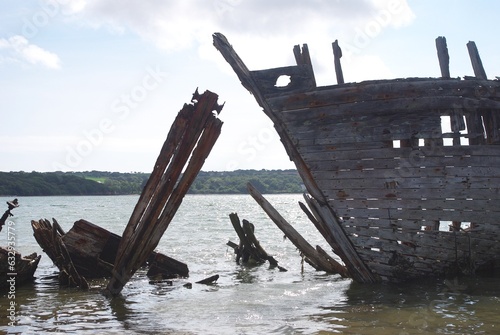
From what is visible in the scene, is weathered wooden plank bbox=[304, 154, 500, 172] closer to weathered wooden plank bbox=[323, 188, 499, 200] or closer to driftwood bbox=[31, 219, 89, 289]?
weathered wooden plank bbox=[323, 188, 499, 200]

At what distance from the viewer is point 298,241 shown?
11.2 metres

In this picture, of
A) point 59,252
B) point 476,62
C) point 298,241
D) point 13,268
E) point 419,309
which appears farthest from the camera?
point 298,241

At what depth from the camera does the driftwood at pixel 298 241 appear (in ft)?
35.4

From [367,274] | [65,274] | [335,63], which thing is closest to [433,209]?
[367,274]

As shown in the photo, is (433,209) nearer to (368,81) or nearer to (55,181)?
(368,81)

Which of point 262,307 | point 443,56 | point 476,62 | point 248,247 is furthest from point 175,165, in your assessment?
point 248,247

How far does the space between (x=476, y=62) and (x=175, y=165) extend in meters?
5.66

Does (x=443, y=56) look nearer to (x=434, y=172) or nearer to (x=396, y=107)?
(x=396, y=107)

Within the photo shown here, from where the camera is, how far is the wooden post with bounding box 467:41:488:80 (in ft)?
31.7

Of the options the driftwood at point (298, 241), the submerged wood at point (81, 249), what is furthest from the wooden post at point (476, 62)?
the submerged wood at point (81, 249)

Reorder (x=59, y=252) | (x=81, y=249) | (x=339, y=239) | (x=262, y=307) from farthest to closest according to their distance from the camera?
(x=81, y=249), (x=59, y=252), (x=339, y=239), (x=262, y=307)

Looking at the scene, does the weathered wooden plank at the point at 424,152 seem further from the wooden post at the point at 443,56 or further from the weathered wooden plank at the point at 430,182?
the wooden post at the point at 443,56

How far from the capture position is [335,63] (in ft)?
31.4

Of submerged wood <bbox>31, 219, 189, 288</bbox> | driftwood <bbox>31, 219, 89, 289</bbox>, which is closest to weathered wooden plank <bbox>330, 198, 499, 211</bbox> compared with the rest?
submerged wood <bbox>31, 219, 189, 288</bbox>
